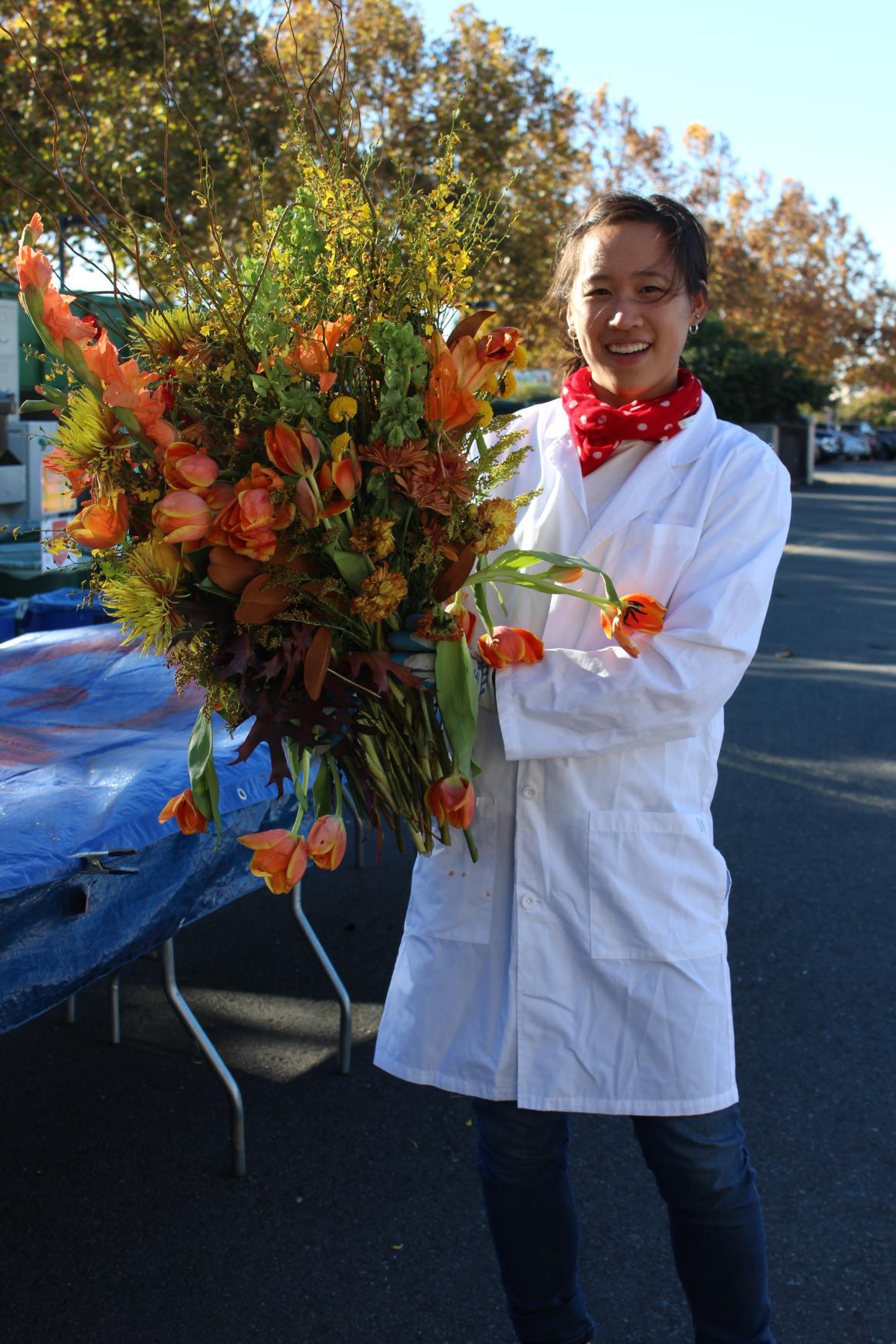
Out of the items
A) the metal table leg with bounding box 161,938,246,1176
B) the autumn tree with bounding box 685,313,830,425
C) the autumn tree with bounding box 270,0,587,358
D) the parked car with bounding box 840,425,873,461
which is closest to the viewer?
the metal table leg with bounding box 161,938,246,1176

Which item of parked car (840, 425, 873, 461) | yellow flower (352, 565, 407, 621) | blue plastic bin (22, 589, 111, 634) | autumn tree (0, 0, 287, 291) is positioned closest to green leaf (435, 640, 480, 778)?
yellow flower (352, 565, 407, 621)

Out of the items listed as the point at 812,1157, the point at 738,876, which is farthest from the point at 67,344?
the point at 738,876

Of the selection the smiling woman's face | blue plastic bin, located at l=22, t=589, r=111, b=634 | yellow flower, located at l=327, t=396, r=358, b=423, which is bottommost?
blue plastic bin, located at l=22, t=589, r=111, b=634

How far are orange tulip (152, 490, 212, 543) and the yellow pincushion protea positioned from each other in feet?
0.20

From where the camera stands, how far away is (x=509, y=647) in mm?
1825

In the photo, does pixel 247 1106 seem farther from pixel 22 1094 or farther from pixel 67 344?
pixel 67 344

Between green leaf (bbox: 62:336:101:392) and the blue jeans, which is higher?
green leaf (bbox: 62:336:101:392)

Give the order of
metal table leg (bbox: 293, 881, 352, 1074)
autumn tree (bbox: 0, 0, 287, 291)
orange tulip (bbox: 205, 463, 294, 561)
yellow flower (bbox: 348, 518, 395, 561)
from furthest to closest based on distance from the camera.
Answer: autumn tree (bbox: 0, 0, 287, 291) < metal table leg (bbox: 293, 881, 352, 1074) < yellow flower (bbox: 348, 518, 395, 561) < orange tulip (bbox: 205, 463, 294, 561)

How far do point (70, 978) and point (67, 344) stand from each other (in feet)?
4.16

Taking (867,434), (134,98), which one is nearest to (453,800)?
(134,98)

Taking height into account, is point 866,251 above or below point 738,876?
above

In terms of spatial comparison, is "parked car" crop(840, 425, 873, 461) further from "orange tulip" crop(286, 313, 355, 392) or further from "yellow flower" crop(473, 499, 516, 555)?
"orange tulip" crop(286, 313, 355, 392)

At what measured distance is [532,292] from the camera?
53.2ft

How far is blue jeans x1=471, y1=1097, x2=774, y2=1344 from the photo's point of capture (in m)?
1.87
